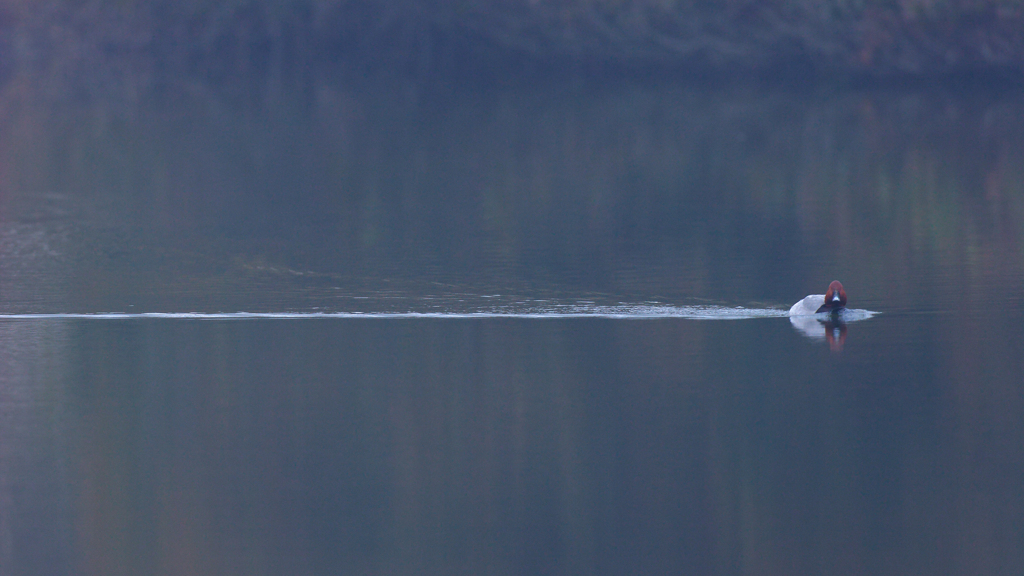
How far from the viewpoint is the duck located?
1351 centimetres

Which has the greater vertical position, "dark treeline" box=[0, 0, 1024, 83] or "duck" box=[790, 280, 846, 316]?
"dark treeline" box=[0, 0, 1024, 83]

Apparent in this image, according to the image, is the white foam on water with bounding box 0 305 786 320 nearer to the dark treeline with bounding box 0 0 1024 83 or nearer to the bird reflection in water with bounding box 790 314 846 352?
the bird reflection in water with bounding box 790 314 846 352

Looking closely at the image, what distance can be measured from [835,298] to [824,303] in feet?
0.59

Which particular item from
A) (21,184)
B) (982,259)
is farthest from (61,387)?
(21,184)

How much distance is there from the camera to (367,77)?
158 feet

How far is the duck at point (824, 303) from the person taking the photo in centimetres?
1351

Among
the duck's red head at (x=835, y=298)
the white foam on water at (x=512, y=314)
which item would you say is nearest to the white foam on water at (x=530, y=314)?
the white foam on water at (x=512, y=314)

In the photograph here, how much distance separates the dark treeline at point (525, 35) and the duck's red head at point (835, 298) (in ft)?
104

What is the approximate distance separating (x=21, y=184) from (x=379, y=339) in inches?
525

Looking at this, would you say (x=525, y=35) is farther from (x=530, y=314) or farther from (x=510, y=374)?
(x=510, y=374)

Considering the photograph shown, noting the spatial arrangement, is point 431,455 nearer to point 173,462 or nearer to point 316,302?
point 173,462

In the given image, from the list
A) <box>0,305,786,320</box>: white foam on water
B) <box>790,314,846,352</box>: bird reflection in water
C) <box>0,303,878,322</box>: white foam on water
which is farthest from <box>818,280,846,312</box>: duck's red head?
<box>0,305,786,320</box>: white foam on water

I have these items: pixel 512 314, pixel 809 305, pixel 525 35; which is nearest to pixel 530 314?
pixel 512 314

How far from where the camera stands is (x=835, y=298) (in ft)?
44.4
